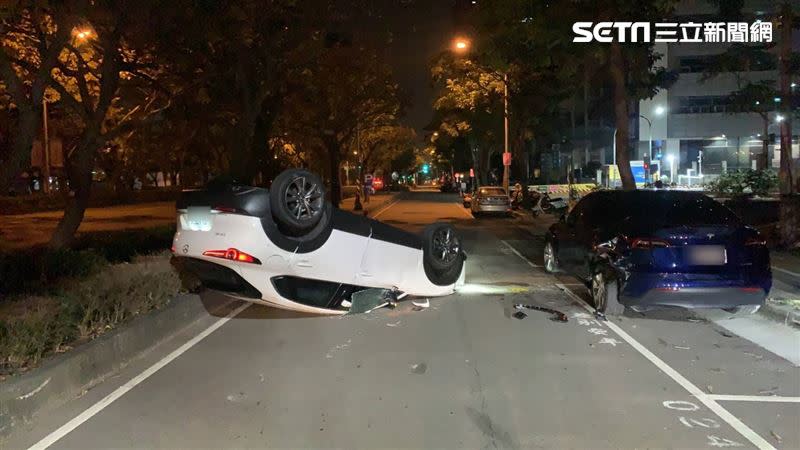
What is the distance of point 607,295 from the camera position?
360 inches

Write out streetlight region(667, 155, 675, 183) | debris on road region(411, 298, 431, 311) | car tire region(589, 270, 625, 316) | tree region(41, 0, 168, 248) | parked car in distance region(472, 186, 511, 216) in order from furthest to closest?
1. streetlight region(667, 155, 675, 183)
2. parked car in distance region(472, 186, 511, 216)
3. tree region(41, 0, 168, 248)
4. debris on road region(411, 298, 431, 311)
5. car tire region(589, 270, 625, 316)

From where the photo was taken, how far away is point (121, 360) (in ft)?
23.4

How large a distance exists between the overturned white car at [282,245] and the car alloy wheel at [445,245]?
1.22 meters

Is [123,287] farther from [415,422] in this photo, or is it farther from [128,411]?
[415,422]

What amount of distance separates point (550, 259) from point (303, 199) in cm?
701

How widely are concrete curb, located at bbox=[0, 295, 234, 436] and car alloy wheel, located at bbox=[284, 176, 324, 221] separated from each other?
82.5 inches

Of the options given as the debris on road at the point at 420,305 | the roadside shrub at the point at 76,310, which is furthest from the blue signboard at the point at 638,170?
the roadside shrub at the point at 76,310

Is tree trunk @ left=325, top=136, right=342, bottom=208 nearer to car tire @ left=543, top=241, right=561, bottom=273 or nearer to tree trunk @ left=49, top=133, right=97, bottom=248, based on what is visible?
tree trunk @ left=49, top=133, right=97, bottom=248

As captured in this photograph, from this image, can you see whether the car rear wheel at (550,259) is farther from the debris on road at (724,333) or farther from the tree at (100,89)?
the tree at (100,89)

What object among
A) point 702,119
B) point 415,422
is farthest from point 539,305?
point 702,119

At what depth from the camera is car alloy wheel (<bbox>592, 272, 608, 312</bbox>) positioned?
9.30m

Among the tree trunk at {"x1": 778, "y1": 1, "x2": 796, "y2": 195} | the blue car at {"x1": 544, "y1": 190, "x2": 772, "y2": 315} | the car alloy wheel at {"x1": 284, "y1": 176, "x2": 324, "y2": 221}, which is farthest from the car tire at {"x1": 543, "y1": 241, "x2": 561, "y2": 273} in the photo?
the car alloy wheel at {"x1": 284, "y1": 176, "x2": 324, "y2": 221}

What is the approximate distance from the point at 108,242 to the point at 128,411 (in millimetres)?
10058

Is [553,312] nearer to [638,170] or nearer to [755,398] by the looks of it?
[755,398]
